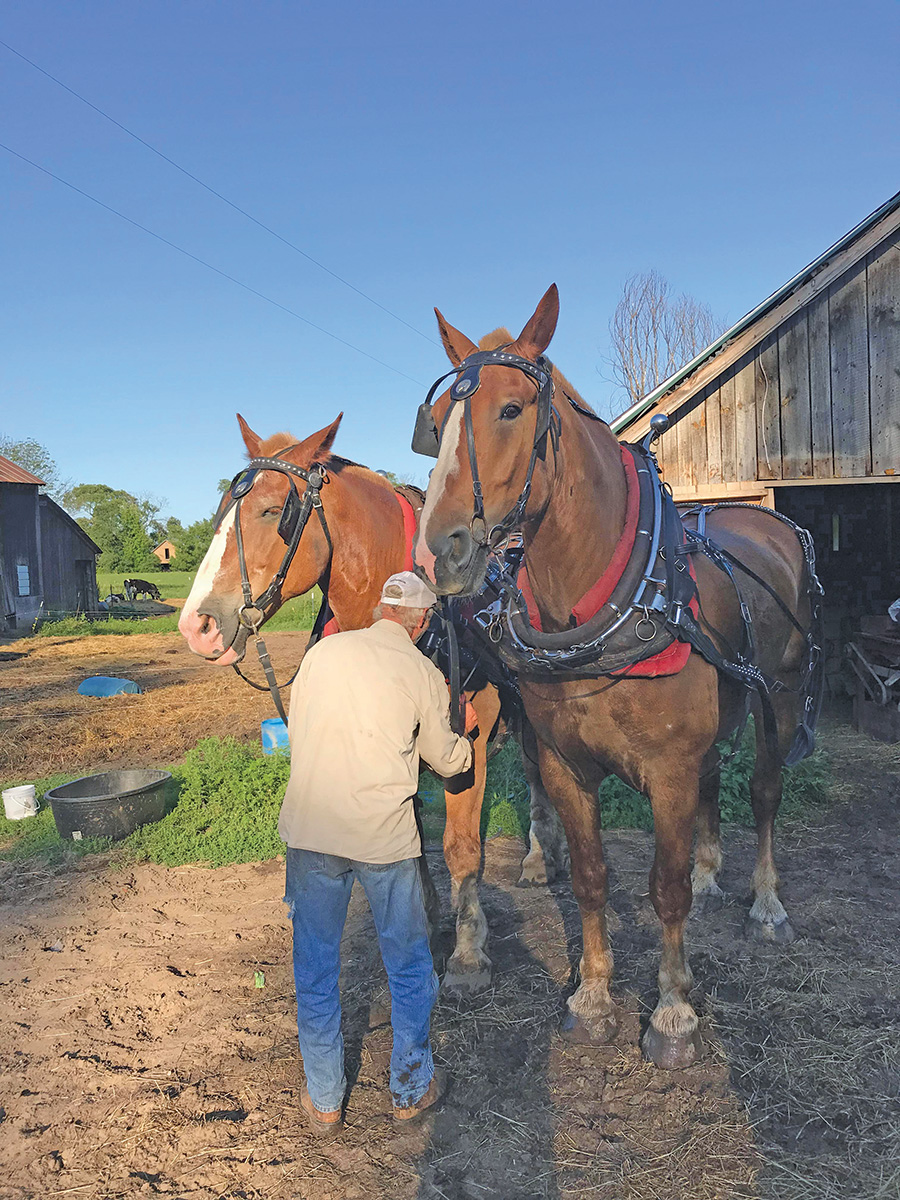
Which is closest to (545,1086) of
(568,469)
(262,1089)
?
(262,1089)

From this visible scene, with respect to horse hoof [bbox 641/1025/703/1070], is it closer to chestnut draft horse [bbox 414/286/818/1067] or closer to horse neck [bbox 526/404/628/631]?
chestnut draft horse [bbox 414/286/818/1067]

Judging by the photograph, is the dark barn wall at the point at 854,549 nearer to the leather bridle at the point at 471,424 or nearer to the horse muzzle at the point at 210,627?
the leather bridle at the point at 471,424

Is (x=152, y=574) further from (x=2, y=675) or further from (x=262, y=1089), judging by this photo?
(x=262, y=1089)

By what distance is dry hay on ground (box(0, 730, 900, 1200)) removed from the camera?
2.41 m

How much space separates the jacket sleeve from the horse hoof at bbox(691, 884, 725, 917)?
7.09 feet

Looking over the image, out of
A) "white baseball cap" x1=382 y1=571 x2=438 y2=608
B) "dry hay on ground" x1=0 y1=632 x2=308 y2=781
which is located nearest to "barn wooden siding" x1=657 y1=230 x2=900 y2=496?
"white baseball cap" x1=382 y1=571 x2=438 y2=608

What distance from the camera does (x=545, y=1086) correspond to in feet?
9.26

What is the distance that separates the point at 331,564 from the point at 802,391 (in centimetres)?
556

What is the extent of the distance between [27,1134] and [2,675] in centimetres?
1400

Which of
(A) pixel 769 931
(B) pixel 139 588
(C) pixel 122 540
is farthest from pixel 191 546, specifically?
(A) pixel 769 931

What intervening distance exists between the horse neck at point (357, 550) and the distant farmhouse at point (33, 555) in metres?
23.0

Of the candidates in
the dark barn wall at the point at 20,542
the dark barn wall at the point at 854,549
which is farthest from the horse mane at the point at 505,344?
the dark barn wall at the point at 20,542

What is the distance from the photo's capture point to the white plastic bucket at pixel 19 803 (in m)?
6.25

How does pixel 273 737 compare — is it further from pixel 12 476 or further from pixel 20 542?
pixel 12 476
